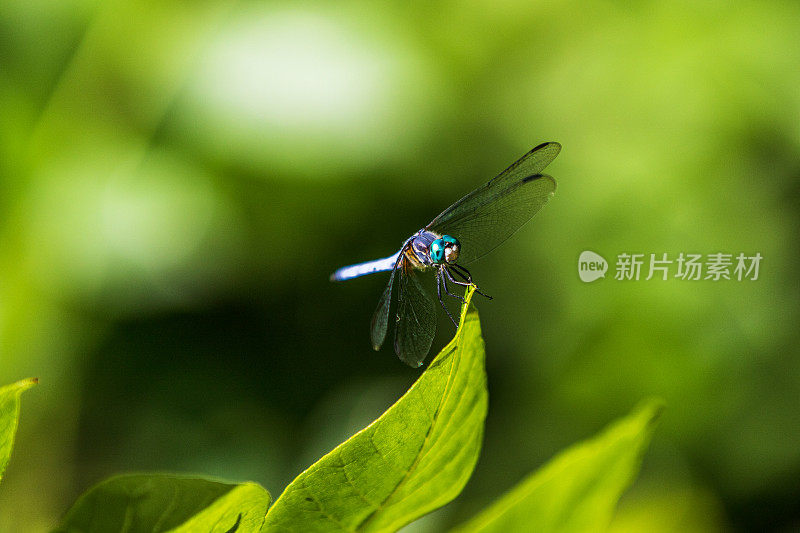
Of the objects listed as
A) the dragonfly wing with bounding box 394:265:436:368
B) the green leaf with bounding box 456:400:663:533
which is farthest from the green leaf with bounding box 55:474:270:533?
the dragonfly wing with bounding box 394:265:436:368

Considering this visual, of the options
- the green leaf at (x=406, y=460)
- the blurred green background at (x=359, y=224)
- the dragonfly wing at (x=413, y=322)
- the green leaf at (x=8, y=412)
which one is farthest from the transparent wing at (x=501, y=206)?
the green leaf at (x=8, y=412)

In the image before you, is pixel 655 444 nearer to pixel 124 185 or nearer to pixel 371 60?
pixel 371 60

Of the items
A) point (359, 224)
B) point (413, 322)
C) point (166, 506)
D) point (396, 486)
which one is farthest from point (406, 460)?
point (359, 224)

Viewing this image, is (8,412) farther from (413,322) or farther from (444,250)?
(444,250)

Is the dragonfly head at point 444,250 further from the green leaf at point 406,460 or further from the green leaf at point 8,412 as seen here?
the green leaf at point 8,412

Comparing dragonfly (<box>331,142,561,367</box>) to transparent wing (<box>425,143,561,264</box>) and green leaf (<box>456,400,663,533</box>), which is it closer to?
transparent wing (<box>425,143,561,264</box>)

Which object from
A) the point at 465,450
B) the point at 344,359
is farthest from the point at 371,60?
the point at 465,450
